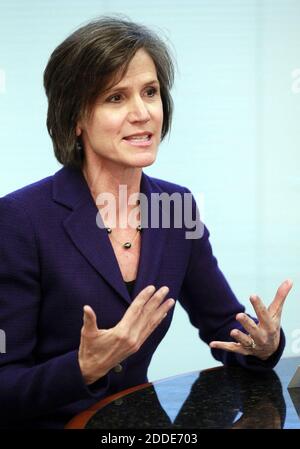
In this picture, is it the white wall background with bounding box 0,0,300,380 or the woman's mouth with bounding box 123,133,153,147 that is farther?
the white wall background with bounding box 0,0,300,380

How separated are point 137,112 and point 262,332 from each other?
0.51 m

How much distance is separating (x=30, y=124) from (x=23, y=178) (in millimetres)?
249

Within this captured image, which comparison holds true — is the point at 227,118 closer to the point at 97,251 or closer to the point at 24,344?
the point at 97,251

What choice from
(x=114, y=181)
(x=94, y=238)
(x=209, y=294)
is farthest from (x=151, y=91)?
(x=209, y=294)

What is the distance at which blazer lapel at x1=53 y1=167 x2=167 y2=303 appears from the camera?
1745 mm

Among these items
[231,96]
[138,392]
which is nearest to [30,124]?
[231,96]

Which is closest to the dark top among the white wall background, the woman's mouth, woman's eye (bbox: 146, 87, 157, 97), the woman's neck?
the woman's neck

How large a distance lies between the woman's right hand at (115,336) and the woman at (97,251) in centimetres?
1

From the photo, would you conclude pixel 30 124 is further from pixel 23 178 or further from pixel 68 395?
pixel 68 395

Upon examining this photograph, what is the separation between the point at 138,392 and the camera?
5.26ft

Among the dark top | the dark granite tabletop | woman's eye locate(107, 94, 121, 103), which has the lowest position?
the dark granite tabletop

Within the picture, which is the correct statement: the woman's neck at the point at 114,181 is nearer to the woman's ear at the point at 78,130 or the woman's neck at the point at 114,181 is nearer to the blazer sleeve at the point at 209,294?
the woman's ear at the point at 78,130

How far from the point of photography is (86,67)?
1765 millimetres

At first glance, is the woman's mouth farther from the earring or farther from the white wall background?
the white wall background
